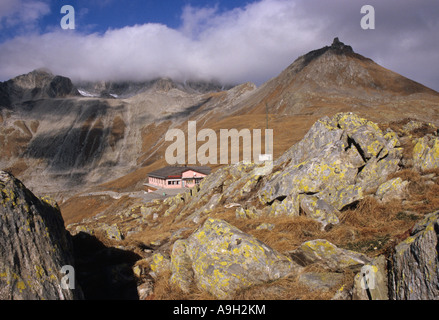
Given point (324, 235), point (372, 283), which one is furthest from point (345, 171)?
point (372, 283)

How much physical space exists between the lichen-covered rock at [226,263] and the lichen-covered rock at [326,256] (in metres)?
0.43

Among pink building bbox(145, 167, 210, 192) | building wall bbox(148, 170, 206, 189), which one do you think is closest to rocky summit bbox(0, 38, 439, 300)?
pink building bbox(145, 167, 210, 192)

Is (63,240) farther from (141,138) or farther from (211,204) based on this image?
(141,138)

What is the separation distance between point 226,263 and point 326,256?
2573 millimetres

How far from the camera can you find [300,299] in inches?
220

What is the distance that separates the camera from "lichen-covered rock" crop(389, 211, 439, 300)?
14.8 feet

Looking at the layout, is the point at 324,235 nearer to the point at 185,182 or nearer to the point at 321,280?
the point at 321,280

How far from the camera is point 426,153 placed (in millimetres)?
11383

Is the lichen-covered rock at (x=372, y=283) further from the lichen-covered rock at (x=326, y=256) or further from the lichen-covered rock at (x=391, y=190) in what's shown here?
the lichen-covered rock at (x=391, y=190)

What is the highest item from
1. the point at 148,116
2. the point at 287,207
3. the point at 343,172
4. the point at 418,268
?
the point at 148,116

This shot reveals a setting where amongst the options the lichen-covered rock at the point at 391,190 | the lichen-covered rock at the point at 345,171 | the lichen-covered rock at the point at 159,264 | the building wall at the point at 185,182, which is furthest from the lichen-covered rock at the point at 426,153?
the building wall at the point at 185,182

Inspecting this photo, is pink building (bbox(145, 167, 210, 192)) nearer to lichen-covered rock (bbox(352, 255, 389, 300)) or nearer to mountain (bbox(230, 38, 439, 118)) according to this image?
lichen-covered rock (bbox(352, 255, 389, 300))

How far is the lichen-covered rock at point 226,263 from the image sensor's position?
644cm
